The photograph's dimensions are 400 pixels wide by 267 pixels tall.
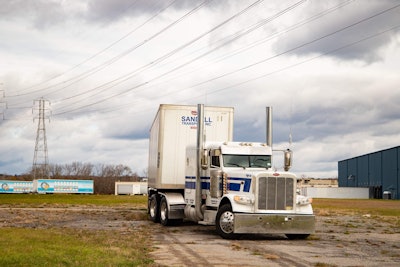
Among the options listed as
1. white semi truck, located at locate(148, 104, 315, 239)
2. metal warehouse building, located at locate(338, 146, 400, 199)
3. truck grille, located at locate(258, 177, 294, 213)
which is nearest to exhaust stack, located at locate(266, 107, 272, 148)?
white semi truck, located at locate(148, 104, 315, 239)

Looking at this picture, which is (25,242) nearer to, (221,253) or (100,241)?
(100,241)

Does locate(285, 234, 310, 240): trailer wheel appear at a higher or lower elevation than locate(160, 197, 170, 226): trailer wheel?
lower

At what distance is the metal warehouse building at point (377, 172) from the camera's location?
103m

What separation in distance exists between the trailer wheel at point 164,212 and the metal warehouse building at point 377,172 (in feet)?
264

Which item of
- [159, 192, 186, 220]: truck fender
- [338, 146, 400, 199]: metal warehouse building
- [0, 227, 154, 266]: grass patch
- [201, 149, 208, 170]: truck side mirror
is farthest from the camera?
[338, 146, 400, 199]: metal warehouse building

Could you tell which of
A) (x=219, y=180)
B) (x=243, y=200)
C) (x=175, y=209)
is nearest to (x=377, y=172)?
(x=175, y=209)

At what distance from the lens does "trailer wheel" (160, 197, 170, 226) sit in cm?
2697

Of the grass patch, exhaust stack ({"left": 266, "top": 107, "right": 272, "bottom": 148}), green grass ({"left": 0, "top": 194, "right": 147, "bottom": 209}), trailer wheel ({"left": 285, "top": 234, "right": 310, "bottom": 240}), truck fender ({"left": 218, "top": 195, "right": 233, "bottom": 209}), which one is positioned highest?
exhaust stack ({"left": 266, "top": 107, "right": 272, "bottom": 148})

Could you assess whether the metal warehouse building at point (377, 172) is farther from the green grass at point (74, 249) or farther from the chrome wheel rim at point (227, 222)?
the green grass at point (74, 249)

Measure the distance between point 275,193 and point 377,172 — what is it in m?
96.9

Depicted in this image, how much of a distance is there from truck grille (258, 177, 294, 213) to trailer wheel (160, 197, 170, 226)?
7051 mm

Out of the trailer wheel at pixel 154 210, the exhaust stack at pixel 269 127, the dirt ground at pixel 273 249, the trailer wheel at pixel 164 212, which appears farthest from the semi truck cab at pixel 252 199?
the trailer wheel at pixel 154 210

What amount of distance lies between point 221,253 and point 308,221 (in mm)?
5876

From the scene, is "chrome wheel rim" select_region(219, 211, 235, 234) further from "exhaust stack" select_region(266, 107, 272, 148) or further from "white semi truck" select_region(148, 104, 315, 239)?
"exhaust stack" select_region(266, 107, 272, 148)
